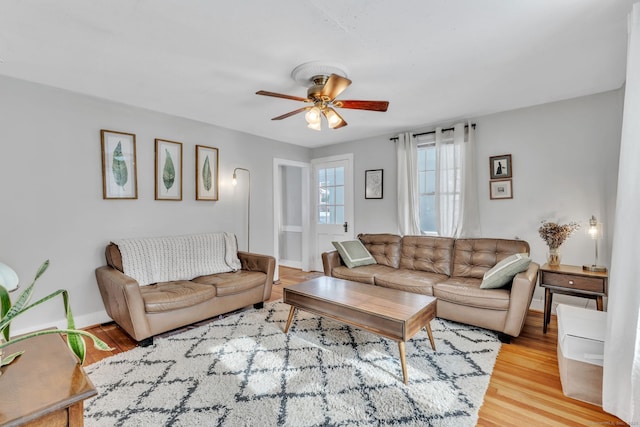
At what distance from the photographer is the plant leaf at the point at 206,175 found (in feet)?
13.0

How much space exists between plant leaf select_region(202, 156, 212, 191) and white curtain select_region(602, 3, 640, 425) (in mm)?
3937

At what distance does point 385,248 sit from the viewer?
13.2 ft

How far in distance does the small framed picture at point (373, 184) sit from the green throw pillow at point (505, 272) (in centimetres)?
213

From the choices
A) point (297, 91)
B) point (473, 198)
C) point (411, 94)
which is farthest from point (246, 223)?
point (473, 198)

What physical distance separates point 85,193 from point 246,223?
197 centimetres

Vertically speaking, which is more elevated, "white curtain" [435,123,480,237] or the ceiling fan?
the ceiling fan

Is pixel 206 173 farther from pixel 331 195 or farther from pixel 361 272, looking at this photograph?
pixel 361 272

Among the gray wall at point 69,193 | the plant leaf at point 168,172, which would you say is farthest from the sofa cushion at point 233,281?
the plant leaf at point 168,172

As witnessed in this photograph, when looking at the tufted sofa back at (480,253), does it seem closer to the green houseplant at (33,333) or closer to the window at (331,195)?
the window at (331,195)

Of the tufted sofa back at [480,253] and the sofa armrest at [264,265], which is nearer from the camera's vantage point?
the tufted sofa back at [480,253]

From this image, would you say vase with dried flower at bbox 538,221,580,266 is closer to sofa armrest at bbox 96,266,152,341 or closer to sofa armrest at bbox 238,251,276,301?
sofa armrest at bbox 238,251,276,301

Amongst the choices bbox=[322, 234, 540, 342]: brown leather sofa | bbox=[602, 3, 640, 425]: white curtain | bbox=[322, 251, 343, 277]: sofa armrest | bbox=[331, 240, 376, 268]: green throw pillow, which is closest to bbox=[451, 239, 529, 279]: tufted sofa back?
bbox=[322, 234, 540, 342]: brown leather sofa

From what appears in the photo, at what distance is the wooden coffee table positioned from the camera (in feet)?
6.83

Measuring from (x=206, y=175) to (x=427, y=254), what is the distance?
3031mm
